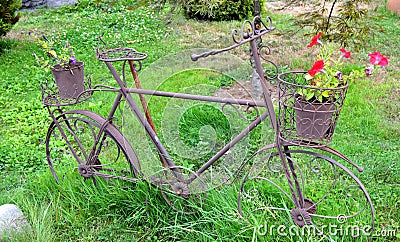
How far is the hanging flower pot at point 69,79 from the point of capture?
2848 millimetres

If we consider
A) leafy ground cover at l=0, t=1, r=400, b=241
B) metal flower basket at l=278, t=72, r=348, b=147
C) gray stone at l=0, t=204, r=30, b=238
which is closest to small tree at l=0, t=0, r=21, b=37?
leafy ground cover at l=0, t=1, r=400, b=241

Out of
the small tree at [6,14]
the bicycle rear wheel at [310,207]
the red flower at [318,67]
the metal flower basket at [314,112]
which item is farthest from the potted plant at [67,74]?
the small tree at [6,14]

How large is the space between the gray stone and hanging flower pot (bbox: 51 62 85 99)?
2.90ft

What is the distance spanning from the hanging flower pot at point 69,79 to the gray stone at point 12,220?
88 centimetres

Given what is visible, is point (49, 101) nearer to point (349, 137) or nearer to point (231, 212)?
point (231, 212)

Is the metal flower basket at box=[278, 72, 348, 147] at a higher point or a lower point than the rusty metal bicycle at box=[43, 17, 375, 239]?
higher

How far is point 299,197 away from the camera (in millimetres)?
2410

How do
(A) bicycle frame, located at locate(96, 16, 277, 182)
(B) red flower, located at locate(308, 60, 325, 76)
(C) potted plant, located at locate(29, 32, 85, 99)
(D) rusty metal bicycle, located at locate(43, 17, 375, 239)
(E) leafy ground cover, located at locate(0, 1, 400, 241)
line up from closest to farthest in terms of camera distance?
(B) red flower, located at locate(308, 60, 325, 76) < (A) bicycle frame, located at locate(96, 16, 277, 182) < (D) rusty metal bicycle, located at locate(43, 17, 375, 239) < (E) leafy ground cover, located at locate(0, 1, 400, 241) < (C) potted plant, located at locate(29, 32, 85, 99)

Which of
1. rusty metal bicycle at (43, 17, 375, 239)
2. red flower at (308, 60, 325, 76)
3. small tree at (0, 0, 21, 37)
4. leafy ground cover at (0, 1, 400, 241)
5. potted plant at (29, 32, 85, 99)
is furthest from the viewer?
small tree at (0, 0, 21, 37)

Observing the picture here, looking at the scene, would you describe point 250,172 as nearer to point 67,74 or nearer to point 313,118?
point 313,118

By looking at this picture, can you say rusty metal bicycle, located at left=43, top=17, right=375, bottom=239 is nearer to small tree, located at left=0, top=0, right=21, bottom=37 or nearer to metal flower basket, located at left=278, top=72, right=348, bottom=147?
metal flower basket, located at left=278, top=72, right=348, bottom=147

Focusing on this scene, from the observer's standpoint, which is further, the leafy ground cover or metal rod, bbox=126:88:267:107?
the leafy ground cover

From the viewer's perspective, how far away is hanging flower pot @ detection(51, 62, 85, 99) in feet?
9.34

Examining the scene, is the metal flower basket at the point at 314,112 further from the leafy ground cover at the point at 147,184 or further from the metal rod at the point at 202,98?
the leafy ground cover at the point at 147,184
